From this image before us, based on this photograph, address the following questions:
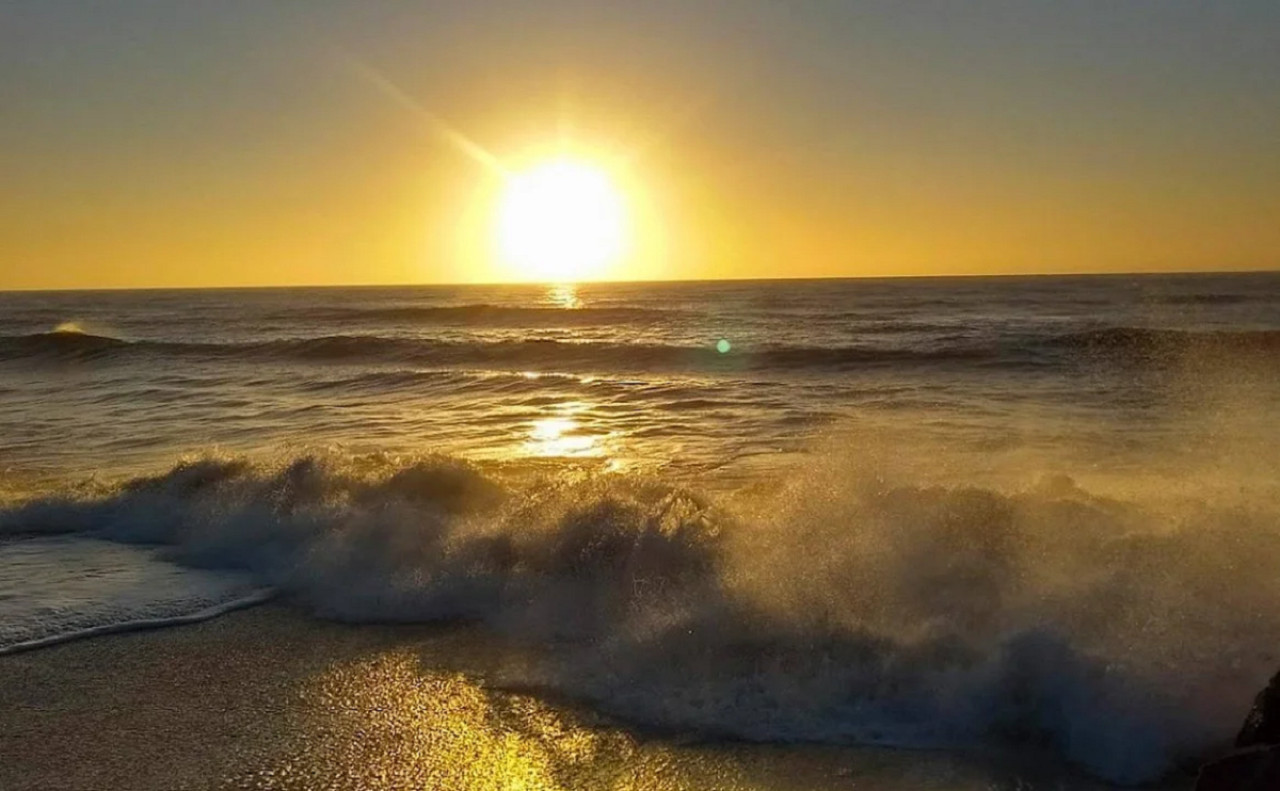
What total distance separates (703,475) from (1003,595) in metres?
5.44

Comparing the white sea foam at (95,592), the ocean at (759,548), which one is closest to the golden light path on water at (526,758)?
the ocean at (759,548)

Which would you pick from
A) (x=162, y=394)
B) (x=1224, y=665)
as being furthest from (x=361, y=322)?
(x=1224, y=665)

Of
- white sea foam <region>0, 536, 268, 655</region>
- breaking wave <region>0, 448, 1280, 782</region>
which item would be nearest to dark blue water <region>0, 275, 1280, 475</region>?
white sea foam <region>0, 536, 268, 655</region>

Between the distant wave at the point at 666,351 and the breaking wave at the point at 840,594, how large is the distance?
59.1 ft

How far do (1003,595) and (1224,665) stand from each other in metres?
1.15

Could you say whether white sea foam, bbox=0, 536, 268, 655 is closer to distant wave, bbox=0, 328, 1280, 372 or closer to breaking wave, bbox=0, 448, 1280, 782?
breaking wave, bbox=0, 448, 1280, 782

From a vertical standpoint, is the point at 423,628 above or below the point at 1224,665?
below

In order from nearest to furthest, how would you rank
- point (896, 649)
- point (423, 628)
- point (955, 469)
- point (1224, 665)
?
point (1224, 665) → point (896, 649) → point (423, 628) → point (955, 469)

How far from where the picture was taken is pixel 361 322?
4950 centimetres

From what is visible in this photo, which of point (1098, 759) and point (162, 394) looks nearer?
point (1098, 759)

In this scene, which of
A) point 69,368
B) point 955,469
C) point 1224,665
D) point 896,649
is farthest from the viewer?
point 69,368

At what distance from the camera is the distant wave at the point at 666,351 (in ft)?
85.1

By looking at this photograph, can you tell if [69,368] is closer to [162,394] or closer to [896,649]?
[162,394]

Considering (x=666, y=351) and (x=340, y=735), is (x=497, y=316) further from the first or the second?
(x=340, y=735)
